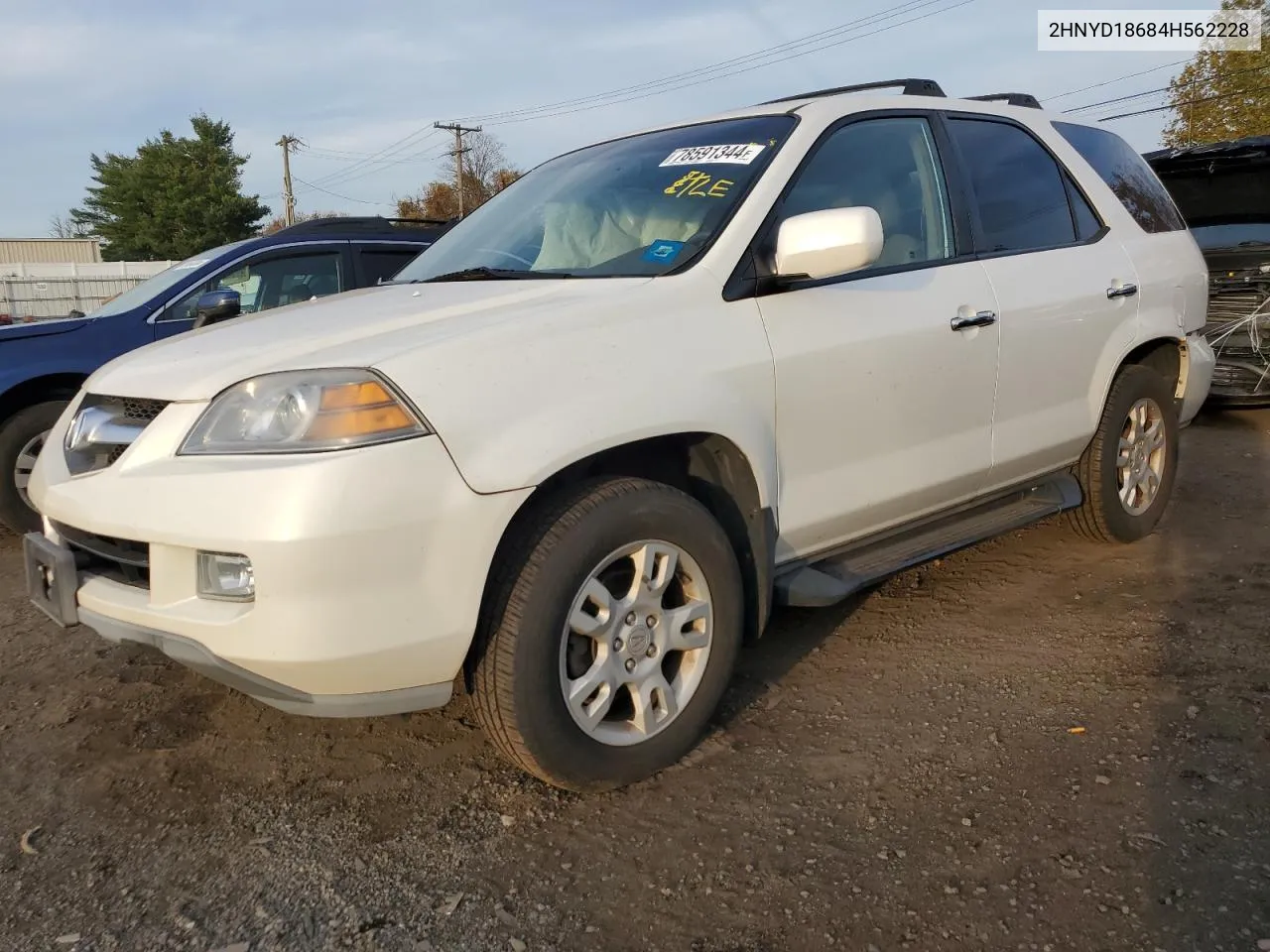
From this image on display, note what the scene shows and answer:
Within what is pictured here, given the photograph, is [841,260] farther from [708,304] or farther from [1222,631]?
[1222,631]

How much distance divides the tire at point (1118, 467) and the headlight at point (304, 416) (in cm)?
309

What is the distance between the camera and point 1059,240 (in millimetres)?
3887

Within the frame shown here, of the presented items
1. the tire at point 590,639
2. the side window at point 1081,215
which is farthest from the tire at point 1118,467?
the tire at point 590,639

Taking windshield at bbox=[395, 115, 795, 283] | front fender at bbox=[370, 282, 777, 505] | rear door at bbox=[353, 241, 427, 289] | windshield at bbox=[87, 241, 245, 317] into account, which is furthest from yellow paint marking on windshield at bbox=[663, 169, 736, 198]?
windshield at bbox=[87, 241, 245, 317]

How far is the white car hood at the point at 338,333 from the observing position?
2.29 meters

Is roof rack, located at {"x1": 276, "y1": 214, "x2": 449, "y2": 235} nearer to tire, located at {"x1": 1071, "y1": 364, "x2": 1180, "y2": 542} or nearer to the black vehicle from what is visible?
tire, located at {"x1": 1071, "y1": 364, "x2": 1180, "y2": 542}

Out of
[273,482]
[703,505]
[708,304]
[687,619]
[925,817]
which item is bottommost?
[925,817]

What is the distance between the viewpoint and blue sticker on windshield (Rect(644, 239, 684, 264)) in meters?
2.80

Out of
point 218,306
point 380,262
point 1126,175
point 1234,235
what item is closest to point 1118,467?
point 1126,175

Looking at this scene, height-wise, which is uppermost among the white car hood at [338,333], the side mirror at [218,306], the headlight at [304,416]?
the side mirror at [218,306]

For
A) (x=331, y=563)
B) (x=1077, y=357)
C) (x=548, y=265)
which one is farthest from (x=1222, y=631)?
(x=331, y=563)

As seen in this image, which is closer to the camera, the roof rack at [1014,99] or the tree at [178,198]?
the roof rack at [1014,99]

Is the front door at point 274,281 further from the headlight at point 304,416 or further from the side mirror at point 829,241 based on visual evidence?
the side mirror at point 829,241

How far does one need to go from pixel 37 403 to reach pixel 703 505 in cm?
398
